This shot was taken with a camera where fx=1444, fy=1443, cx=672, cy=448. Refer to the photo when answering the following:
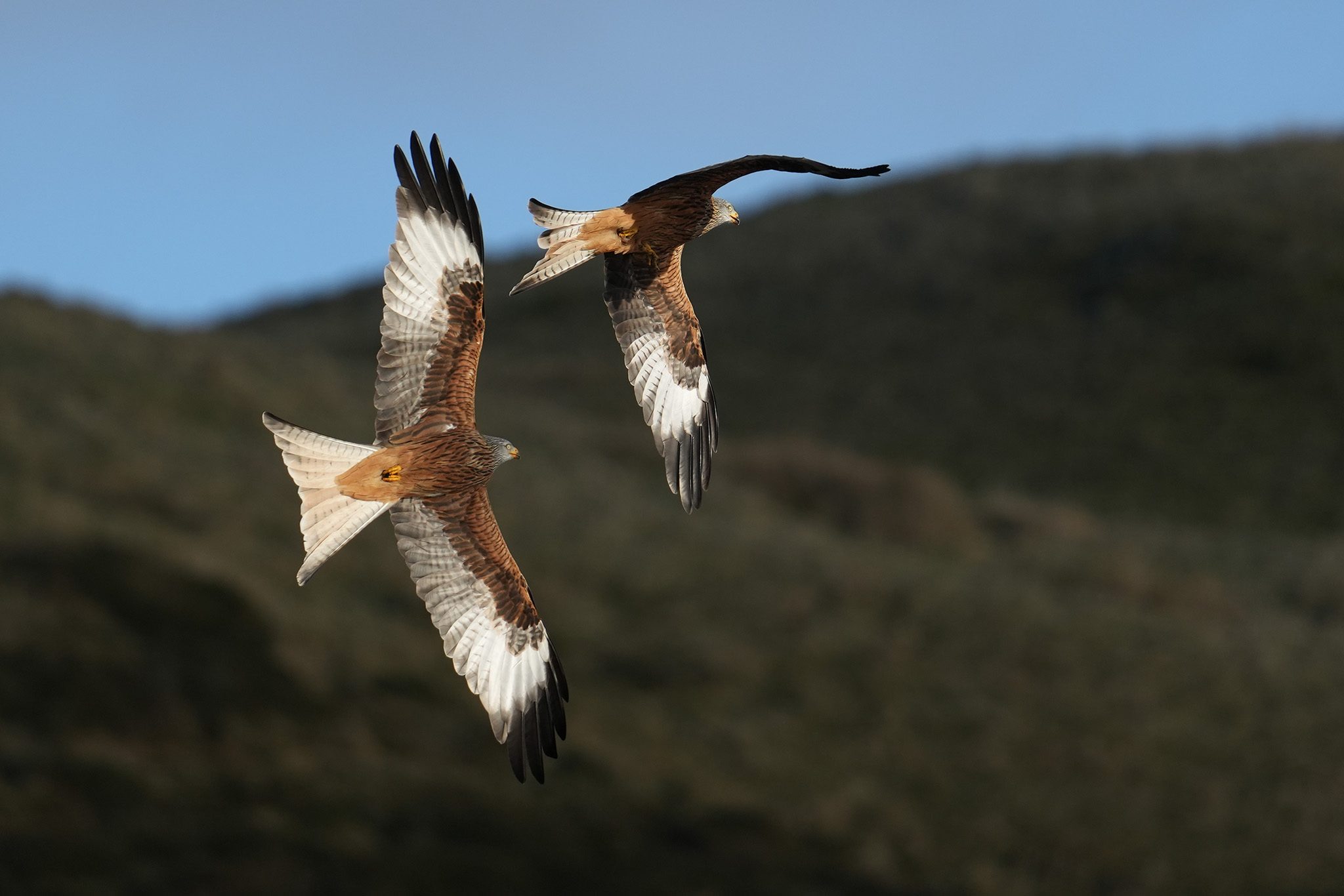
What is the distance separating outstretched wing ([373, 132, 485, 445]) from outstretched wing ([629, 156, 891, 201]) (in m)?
0.38

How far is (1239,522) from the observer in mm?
54406

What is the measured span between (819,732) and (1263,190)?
197 feet

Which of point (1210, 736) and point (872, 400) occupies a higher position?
point (872, 400)

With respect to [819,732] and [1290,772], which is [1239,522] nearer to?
[1290,772]

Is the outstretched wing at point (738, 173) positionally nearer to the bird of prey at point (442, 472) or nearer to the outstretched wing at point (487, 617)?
→ the bird of prey at point (442, 472)

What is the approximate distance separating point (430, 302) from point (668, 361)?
0.82 metres

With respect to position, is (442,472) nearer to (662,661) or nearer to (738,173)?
(738,173)

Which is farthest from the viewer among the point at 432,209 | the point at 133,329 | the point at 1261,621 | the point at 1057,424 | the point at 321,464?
the point at 1057,424

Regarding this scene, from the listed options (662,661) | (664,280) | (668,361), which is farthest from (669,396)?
(662,661)

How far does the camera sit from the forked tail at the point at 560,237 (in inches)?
104

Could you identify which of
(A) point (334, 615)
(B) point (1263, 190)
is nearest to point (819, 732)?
(A) point (334, 615)

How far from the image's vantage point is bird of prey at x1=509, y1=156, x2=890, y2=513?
2.66 metres

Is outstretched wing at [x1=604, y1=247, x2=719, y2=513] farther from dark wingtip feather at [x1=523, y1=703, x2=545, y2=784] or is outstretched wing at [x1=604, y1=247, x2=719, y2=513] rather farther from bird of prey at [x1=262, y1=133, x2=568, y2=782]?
dark wingtip feather at [x1=523, y1=703, x2=545, y2=784]

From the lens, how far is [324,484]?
276 cm
